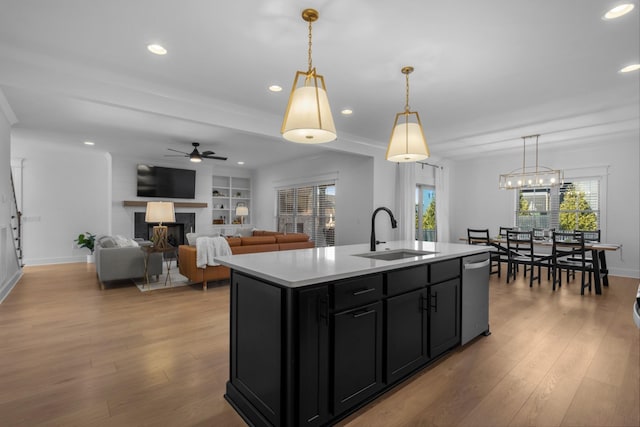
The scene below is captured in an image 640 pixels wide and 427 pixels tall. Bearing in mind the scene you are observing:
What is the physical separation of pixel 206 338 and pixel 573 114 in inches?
230

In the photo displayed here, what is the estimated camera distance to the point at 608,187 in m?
6.28

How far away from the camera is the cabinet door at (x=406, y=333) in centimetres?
208

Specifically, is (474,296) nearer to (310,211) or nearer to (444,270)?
(444,270)

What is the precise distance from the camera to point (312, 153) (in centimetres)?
779

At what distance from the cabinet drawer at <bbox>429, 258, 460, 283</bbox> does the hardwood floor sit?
69 cm

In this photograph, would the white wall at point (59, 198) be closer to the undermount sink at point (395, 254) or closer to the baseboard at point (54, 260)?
the baseboard at point (54, 260)

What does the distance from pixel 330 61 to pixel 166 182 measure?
6677 mm

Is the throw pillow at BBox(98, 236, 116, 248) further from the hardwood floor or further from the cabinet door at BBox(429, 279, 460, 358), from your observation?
the cabinet door at BBox(429, 279, 460, 358)

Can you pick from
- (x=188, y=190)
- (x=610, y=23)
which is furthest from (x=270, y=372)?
(x=188, y=190)

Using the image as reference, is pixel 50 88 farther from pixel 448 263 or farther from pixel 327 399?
pixel 448 263

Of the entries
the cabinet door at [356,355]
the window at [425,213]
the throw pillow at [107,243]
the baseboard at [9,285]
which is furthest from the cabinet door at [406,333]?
the window at [425,213]

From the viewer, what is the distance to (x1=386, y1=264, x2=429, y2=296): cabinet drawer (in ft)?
6.81

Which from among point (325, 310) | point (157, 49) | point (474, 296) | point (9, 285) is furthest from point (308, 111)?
point (9, 285)

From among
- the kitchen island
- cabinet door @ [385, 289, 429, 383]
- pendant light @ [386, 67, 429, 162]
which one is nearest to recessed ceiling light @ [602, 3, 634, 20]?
pendant light @ [386, 67, 429, 162]
